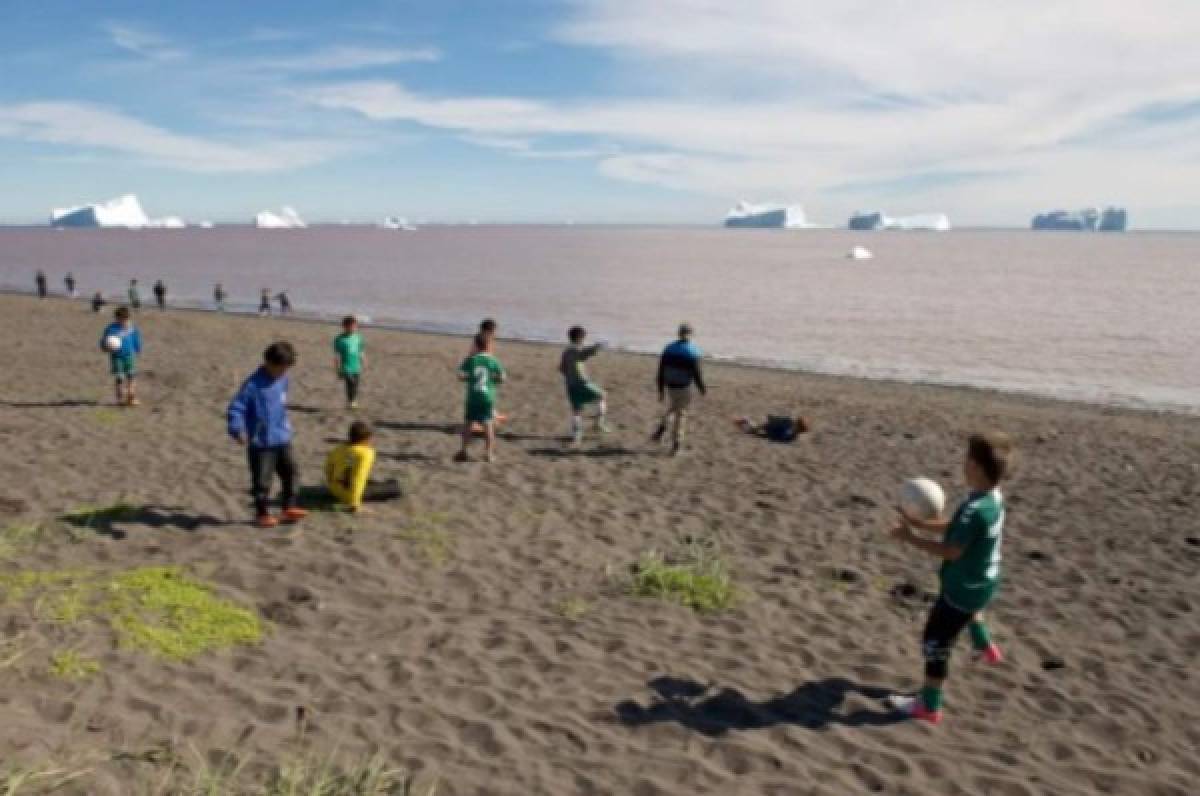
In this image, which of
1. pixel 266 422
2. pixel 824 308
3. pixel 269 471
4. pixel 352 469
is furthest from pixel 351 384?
pixel 824 308

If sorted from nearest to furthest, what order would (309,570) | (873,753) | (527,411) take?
1. (873,753)
2. (309,570)
3. (527,411)

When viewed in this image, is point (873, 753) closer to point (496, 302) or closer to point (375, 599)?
point (375, 599)

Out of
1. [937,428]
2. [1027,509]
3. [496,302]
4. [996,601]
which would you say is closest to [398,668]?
[996,601]

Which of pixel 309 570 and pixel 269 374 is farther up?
pixel 269 374

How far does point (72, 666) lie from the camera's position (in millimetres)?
5527

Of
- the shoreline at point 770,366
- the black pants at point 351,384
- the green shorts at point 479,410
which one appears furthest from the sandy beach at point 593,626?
the shoreline at point 770,366

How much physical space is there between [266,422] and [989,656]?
267 inches

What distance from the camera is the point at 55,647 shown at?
578 cm

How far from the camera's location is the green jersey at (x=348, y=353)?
51.3 feet

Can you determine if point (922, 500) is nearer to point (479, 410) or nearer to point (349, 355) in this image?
point (479, 410)

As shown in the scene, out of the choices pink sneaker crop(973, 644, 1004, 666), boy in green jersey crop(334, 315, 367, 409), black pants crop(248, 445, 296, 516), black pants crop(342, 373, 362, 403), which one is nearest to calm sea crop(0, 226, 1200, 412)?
black pants crop(342, 373, 362, 403)

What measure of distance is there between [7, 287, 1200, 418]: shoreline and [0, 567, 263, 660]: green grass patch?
2475 cm

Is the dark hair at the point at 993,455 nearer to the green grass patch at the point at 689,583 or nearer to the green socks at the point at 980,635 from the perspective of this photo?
the green socks at the point at 980,635

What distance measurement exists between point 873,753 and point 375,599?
4174mm
